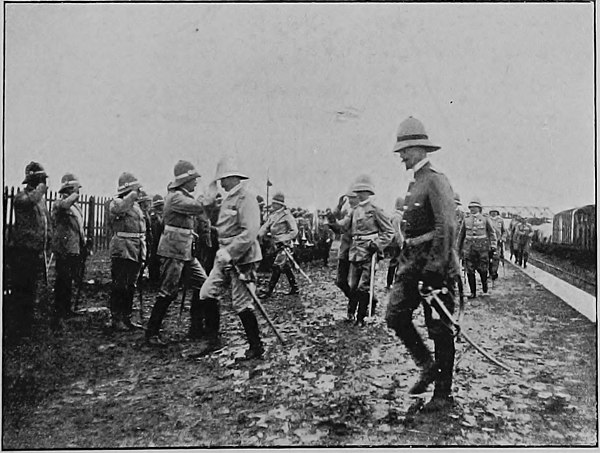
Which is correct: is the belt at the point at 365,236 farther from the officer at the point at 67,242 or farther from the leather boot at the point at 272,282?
the officer at the point at 67,242

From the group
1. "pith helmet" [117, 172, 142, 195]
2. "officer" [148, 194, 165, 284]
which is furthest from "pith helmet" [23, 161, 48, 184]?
"officer" [148, 194, 165, 284]

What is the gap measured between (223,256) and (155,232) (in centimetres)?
72

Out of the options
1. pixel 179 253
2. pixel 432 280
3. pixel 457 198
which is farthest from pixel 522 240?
pixel 179 253

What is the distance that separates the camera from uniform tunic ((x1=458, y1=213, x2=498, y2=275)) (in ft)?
12.1

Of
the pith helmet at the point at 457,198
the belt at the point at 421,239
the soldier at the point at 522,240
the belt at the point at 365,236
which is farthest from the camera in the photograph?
the soldier at the point at 522,240

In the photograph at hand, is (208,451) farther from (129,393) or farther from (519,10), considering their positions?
(519,10)

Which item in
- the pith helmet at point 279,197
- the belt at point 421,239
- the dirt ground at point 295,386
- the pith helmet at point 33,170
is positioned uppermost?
the pith helmet at point 33,170

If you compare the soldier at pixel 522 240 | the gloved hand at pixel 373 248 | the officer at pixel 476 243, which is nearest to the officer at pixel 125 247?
the gloved hand at pixel 373 248

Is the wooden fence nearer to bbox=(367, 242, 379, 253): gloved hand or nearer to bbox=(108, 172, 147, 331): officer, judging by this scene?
bbox=(108, 172, 147, 331): officer

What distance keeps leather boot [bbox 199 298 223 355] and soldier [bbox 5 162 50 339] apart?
117 cm

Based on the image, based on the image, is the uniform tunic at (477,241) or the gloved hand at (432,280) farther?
the uniform tunic at (477,241)

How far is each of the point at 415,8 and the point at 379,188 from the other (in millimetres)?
1237

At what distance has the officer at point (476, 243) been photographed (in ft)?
12.1

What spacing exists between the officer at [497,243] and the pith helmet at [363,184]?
1.07 meters
